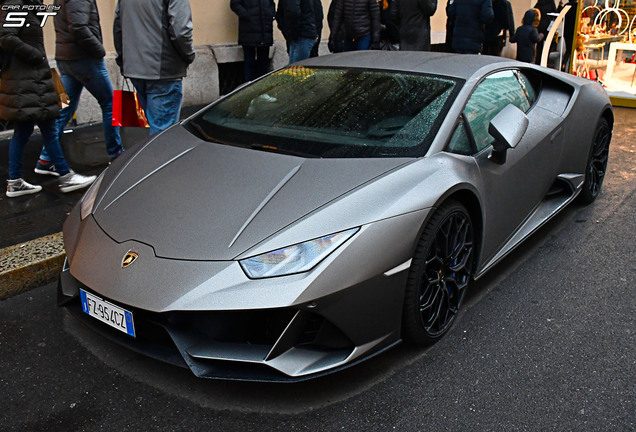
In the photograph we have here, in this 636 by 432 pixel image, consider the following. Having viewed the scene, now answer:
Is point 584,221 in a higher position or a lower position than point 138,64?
lower

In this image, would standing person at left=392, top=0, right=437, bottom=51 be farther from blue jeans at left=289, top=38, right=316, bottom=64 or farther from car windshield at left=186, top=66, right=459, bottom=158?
car windshield at left=186, top=66, right=459, bottom=158

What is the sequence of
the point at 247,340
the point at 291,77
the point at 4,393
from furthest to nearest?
the point at 291,77
the point at 4,393
the point at 247,340

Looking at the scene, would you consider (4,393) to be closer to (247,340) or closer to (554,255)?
(247,340)

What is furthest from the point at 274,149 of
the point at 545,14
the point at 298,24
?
the point at 545,14

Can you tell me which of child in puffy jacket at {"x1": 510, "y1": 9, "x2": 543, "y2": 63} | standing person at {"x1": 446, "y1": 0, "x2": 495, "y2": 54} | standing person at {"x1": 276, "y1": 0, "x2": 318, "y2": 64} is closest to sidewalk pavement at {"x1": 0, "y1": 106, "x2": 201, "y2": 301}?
standing person at {"x1": 276, "y1": 0, "x2": 318, "y2": 64}

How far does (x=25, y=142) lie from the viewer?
4.76m

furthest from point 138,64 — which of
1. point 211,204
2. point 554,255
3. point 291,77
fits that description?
point 554,255

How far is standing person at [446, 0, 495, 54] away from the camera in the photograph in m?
8.05

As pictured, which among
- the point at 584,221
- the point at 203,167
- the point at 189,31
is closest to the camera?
the point at 203,167

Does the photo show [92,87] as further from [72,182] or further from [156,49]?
[72,182]

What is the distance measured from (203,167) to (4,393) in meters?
1.28

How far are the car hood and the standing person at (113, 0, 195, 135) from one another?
1926 millimetres

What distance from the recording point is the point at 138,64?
495 centimetres

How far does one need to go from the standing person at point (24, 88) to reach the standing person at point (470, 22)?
5390 millimetres
